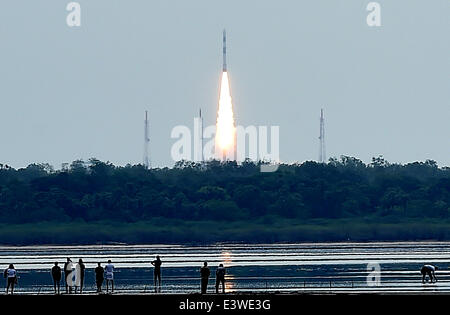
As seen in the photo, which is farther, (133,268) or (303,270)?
(133,268)

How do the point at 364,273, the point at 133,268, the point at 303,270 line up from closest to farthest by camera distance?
the point at 364,273
the point at 303,270
the point at 133,268
